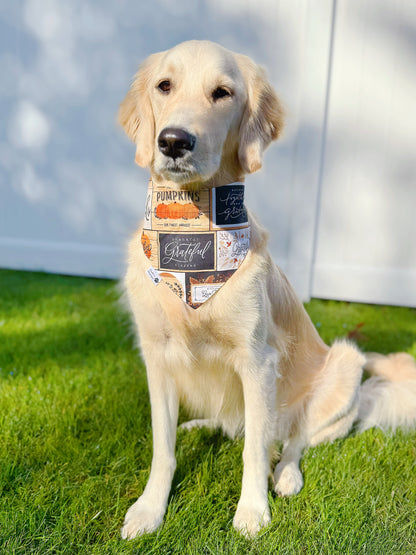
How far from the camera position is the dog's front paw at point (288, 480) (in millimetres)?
1894

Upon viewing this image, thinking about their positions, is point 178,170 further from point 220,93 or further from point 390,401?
point 390,401

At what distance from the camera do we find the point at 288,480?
1.92 metres

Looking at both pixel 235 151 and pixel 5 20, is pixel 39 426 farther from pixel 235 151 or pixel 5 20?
pixel 5 20

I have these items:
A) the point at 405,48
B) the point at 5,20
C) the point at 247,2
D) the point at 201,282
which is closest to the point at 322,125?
the point at 405,48

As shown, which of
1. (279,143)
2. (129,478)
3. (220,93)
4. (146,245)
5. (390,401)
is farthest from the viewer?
(279,143)

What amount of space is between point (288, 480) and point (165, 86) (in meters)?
1.60

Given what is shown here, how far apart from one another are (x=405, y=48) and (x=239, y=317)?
10.9 ft

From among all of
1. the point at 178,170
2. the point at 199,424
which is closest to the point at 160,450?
the point at 199,424

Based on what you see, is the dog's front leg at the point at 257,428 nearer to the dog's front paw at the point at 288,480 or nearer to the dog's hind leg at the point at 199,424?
the dog's front paw at the point at 288,480

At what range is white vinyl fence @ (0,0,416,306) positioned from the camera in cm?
394

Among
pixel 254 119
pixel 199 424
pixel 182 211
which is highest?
pixel 254 119

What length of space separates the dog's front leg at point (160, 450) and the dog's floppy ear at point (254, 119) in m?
0.86

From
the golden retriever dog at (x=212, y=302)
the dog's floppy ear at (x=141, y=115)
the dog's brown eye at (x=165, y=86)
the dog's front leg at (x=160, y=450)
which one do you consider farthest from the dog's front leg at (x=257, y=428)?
the dog's brown eye at (x=165, y=86)

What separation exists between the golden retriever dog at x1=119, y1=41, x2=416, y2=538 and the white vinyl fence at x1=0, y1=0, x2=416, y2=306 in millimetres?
2377
